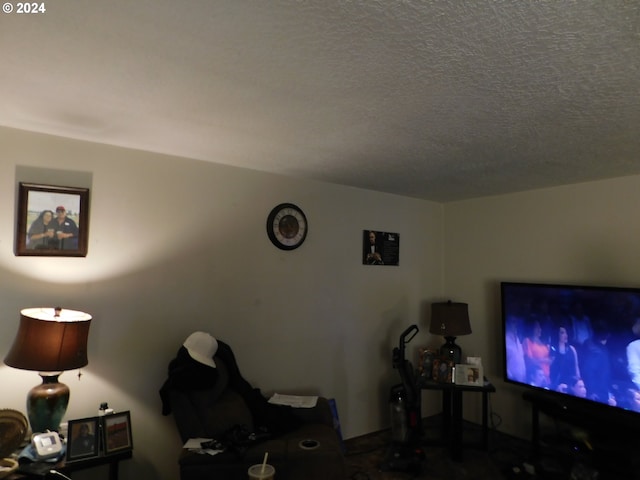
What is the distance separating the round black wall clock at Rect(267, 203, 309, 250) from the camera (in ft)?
9.72

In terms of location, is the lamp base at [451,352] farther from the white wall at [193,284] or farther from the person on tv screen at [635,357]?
the person on tv screen at [635,357]

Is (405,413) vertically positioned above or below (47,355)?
below

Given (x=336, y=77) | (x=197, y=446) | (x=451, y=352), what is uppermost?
(x=336, y=77)

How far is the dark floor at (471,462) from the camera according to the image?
105 inches

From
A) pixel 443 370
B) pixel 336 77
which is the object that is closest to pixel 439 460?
pixel 443 370

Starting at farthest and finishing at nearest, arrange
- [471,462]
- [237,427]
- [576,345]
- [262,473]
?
[471,462] → [576,345] → [237,427] → [262,473]

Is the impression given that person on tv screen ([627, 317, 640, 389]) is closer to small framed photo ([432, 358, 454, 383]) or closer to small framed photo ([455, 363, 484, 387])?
small framed photo ([455, 363, 484, 387])

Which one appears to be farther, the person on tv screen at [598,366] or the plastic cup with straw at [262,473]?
the person on tv screen at [598,366]

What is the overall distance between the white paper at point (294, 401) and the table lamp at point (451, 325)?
132 centimetres

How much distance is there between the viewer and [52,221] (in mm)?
2150

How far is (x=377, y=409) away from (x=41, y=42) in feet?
11.6

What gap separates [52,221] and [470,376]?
328cm

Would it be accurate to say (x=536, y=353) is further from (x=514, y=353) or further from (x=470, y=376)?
(x=470, y=376)

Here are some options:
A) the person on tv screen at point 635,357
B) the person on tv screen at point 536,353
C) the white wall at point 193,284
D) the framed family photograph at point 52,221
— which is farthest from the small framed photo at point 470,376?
the framed family photograph at point 52,221
